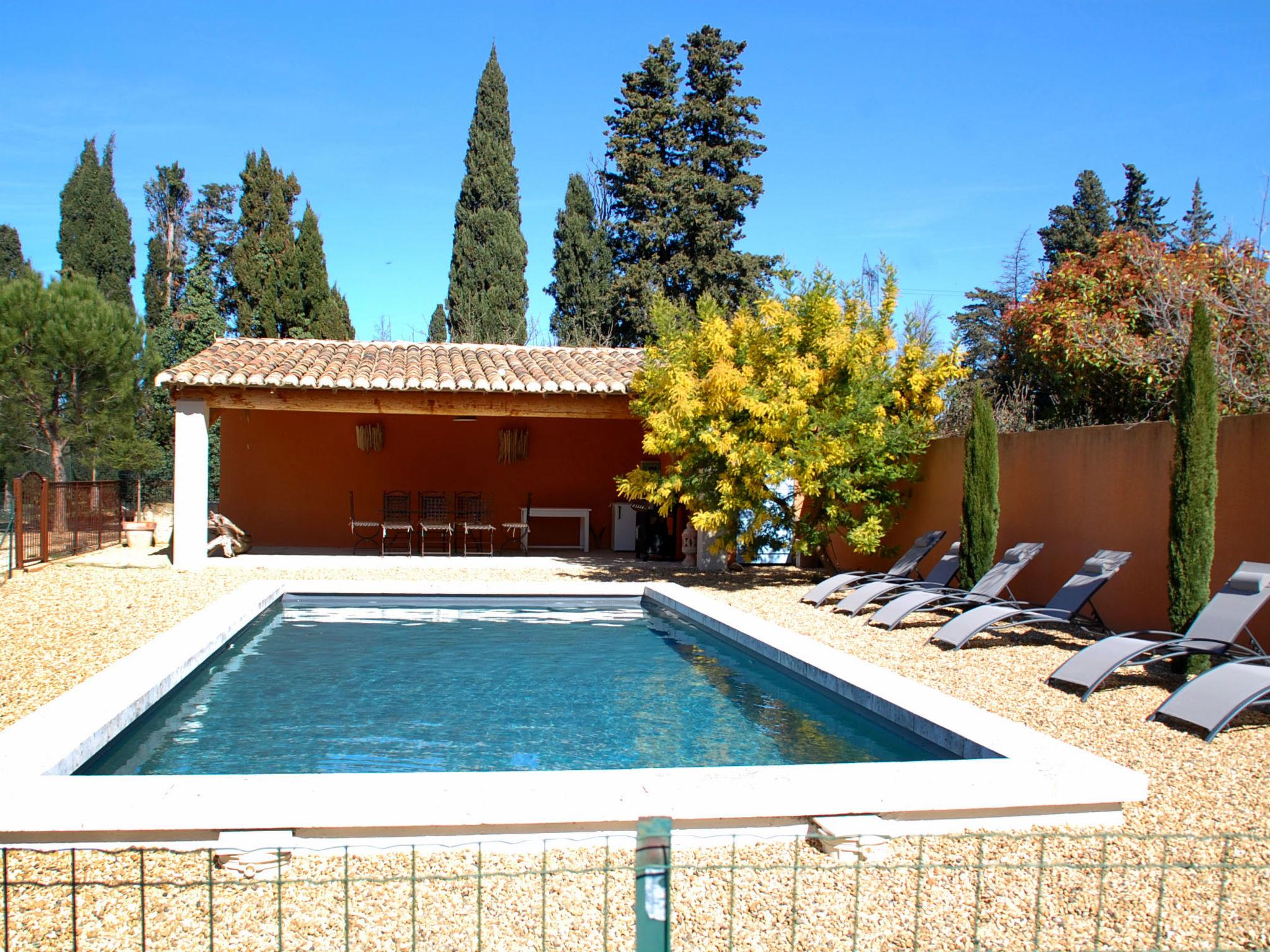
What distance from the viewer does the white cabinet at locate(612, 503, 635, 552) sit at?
1780 cm

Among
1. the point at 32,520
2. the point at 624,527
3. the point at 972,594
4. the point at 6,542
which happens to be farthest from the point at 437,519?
the point at 972,594

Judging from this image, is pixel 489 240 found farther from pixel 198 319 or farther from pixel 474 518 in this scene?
pixel 474 518

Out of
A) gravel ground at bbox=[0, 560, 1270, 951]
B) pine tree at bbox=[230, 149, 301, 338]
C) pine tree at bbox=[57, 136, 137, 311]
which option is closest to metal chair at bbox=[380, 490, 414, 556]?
gravel ground at bbox=[0, 560, 1270, 951]

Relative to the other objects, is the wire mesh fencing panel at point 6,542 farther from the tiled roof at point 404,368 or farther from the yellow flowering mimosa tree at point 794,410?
the yellow flowering mimosa tree at point 794,410

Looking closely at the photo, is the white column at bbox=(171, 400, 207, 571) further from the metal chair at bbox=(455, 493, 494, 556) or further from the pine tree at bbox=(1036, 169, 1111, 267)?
the pine tree at bbox=(1036, 169, 1111, 267)

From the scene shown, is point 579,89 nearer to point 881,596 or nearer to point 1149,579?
point 881,596

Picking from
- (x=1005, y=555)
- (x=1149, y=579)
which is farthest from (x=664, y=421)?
(x=1149, y=579)

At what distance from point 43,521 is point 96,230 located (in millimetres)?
22764

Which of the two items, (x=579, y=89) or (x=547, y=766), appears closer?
(x=547, y=766)

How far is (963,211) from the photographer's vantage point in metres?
29.5

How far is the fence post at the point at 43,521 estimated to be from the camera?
13617 mm

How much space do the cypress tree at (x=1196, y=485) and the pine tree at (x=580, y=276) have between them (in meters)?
22.9

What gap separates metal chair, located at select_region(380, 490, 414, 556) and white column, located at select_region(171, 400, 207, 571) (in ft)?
8.68

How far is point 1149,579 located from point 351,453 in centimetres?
1338
